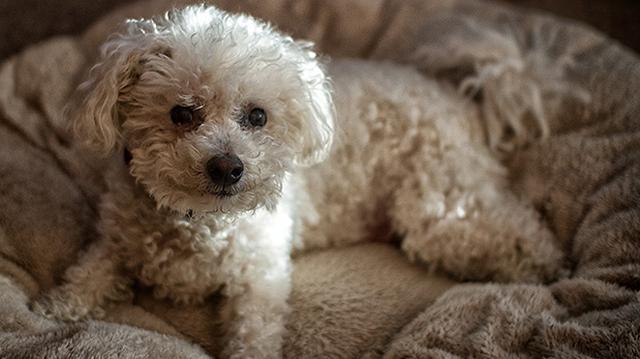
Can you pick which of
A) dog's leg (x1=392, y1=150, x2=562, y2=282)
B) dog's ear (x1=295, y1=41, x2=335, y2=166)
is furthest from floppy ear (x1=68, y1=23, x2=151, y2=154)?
dog's leg (x1=392, y1=150, x2=562, y2=282)

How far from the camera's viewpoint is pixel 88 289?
47.4 inches

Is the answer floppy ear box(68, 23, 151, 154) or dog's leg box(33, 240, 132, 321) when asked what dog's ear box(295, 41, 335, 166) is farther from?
dog's leg box(33, 240, 132, 321)

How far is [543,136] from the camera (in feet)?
5.05

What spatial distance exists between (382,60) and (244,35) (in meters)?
0.70

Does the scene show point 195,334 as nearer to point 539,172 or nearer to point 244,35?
point 244,35

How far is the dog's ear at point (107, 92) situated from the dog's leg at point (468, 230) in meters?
0.64

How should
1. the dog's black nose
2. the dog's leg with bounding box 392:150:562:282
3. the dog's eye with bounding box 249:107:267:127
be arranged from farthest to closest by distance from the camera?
the dog's leg with bounding box 392:150:562:282, the dog's eye with bounding box 249:107:267:127, the dog's black nose

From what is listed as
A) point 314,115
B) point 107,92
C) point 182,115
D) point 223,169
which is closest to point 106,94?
point 107,92

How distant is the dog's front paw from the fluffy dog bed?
0.05m

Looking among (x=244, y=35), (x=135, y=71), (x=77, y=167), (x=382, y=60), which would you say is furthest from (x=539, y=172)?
(x=77, y=167)

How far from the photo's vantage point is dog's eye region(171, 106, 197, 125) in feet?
3.50

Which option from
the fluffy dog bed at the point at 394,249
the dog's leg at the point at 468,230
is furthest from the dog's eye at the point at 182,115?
the dog's leg at the point at 468,230

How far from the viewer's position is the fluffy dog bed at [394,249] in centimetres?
108

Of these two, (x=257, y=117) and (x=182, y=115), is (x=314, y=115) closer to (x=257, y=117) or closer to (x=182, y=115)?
(x=257, y=117)
